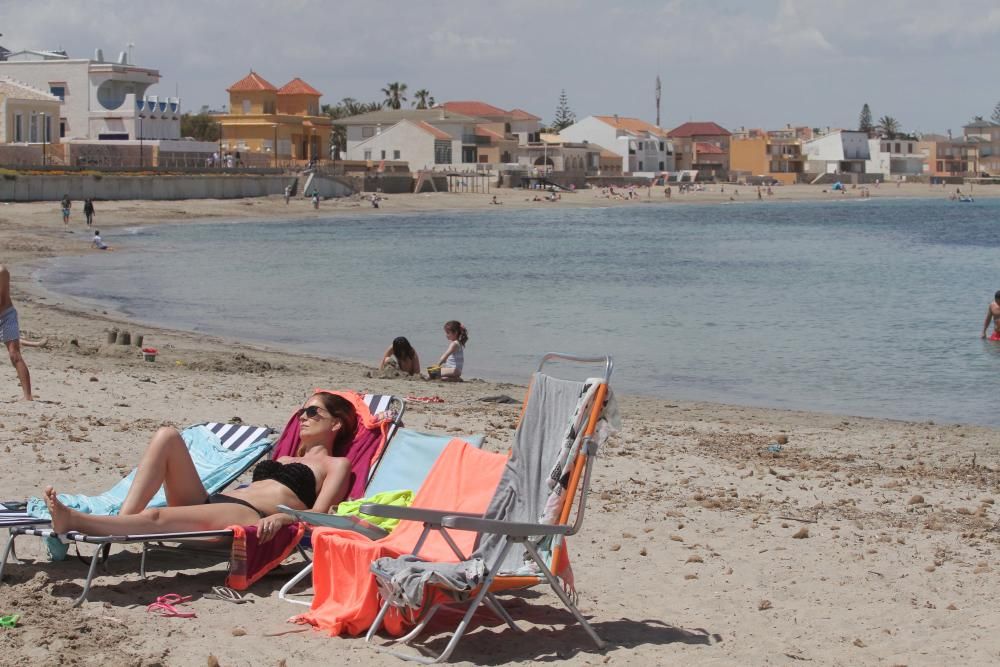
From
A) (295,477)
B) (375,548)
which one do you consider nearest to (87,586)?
(295,477)

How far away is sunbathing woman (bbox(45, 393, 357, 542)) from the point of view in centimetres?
515

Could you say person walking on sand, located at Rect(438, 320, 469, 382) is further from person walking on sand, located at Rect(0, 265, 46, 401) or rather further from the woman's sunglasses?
the woman's sunglasses

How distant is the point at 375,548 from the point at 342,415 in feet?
4.42

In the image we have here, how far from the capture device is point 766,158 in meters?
137

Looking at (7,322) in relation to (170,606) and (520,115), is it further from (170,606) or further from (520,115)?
(520,115)

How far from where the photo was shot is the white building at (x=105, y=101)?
77.1 m

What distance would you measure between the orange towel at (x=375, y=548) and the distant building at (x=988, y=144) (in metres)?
153

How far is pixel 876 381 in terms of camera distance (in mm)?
16203

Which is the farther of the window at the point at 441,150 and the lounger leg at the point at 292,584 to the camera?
the window at the point at 441,150

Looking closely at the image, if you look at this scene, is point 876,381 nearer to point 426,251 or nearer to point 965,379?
point 965,379

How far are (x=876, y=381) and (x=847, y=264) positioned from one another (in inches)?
1099

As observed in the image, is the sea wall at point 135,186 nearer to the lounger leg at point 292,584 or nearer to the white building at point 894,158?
the lounger leg at point 292,584

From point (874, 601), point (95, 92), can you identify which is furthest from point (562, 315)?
point (95, 92)

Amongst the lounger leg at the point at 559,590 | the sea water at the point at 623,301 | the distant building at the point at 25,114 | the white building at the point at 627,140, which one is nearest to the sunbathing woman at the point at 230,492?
the lounger leg at the point at 559,590
